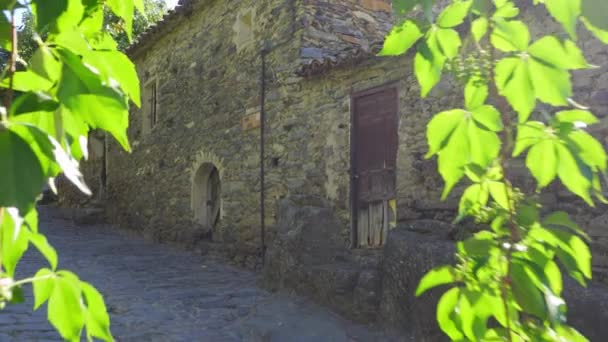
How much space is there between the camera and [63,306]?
0.64 metres

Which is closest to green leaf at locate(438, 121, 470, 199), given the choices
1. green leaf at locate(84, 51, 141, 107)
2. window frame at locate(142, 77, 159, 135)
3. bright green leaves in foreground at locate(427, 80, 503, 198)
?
bright green leaves in foreground at locate(427, 80, 503, 198)

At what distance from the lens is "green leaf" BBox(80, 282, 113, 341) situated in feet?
2.19

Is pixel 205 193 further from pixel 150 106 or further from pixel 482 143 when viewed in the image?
pixel 482 143

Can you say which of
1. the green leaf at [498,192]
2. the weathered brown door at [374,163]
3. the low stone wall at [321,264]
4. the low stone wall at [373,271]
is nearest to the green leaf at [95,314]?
the green leaf at [498,192]

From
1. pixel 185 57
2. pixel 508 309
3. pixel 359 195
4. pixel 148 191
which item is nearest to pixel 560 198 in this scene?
pixel 359 195

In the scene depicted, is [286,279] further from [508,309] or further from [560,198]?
[508,309]

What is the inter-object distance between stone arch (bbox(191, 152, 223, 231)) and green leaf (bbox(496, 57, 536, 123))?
898 centimetres

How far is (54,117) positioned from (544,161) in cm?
59

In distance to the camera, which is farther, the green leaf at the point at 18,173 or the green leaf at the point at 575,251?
the green leaf at the point at 575,251

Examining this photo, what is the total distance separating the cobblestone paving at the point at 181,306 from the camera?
4891mm

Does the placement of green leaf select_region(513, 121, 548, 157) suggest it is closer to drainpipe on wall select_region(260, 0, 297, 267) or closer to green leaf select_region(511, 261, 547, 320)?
green leaf select_region(511, 261, 547, 320)

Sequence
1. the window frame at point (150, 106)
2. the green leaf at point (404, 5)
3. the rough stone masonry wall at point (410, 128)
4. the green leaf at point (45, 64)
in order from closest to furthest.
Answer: the green leaf at point (45, 64) → the green leaf at point (404, 5) → the rough stone masonry wall at point (410, 128) → the window frame at point (150, 106)

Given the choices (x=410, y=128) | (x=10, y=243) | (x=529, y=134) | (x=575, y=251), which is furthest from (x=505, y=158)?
(x=410, y=128)

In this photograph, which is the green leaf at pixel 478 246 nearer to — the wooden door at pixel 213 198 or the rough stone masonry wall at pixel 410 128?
the rough stone masonry wall at pixel 410 128
